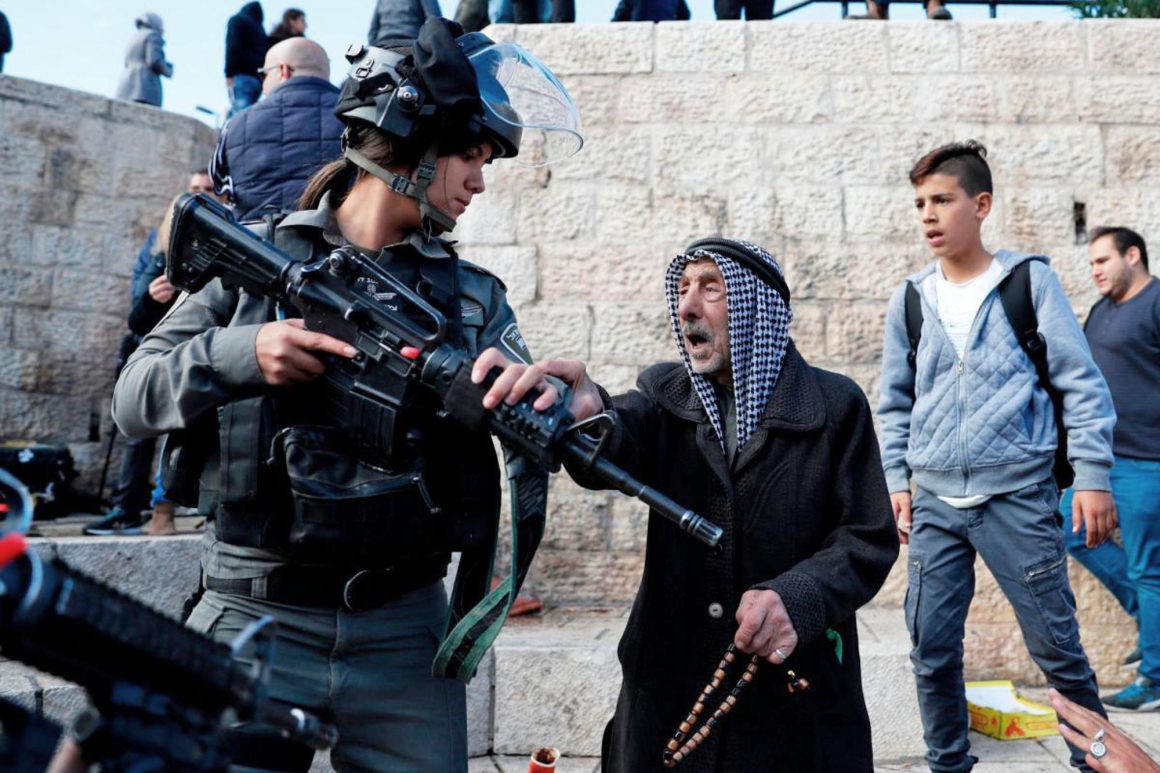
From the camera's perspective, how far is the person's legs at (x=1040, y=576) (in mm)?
3574

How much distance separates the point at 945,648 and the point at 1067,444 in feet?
2.77

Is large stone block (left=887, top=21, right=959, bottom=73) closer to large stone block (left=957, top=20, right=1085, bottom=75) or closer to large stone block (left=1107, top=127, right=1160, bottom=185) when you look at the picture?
large stone block (left=957, top=20, right=1085, bottom=75)

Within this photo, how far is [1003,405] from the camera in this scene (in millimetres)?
3816

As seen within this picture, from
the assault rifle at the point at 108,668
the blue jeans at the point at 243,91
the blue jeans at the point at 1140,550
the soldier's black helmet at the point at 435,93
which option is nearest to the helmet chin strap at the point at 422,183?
the soldier's black helmet at the point at 435,93

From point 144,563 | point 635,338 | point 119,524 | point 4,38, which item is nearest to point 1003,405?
point 635,338

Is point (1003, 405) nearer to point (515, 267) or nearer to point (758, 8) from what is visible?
point (515, 267)

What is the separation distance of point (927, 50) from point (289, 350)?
456 cm

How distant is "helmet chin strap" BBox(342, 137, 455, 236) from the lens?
7.28 ft

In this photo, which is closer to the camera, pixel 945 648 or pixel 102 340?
pixel 945 648

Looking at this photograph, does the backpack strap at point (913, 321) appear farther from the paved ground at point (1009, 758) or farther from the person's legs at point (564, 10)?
the person's legs at point (564, 10)

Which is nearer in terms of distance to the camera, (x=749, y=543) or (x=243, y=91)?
(x=749, y=543)

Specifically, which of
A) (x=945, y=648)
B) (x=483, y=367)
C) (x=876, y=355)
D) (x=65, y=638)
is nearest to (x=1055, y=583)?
(x=945, y=648)

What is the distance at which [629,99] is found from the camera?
5.62m

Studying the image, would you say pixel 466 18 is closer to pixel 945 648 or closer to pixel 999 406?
pixel 999 406
